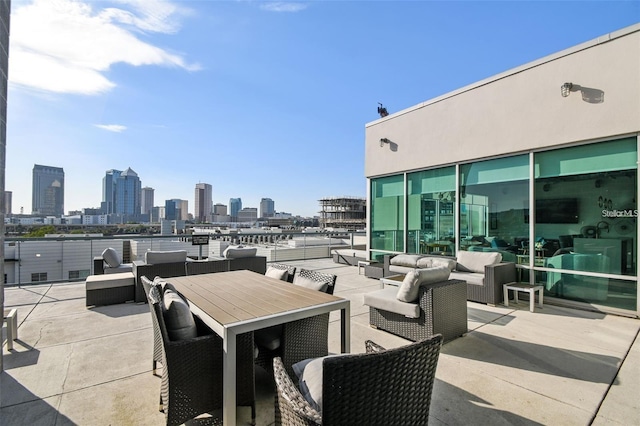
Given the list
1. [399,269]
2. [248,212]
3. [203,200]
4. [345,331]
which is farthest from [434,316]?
[248,212]

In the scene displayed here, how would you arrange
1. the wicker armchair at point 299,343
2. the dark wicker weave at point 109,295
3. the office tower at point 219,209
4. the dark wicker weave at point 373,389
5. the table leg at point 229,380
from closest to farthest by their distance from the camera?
the dark wicker weave at point 373,389, the table leg at point 229,380, the wicker armchair at point 299,343, the dark wicker weave at point 109,295, the office tower at point 219,209

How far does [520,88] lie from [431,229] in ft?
10.3

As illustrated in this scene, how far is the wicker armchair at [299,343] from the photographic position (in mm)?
2127

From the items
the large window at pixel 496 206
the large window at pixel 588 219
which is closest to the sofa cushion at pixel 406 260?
the large window at pixel 496 206

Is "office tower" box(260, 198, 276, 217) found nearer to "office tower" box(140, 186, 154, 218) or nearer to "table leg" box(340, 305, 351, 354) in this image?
"office tower" box(140, 186, 154, 218)

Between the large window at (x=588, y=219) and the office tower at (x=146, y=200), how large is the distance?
2859 cm

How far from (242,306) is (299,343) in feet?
1.66

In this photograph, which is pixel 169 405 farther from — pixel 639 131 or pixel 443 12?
pixel 443 12

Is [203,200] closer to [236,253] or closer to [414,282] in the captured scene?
[236,253]

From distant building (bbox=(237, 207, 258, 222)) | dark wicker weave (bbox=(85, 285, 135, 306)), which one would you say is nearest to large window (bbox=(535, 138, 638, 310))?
dark wicker weave (bbox=(85, 285, 135, 306))

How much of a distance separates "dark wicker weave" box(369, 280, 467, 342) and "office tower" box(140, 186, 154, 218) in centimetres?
2797

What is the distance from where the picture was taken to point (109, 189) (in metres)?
26.1

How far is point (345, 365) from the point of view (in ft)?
3.23

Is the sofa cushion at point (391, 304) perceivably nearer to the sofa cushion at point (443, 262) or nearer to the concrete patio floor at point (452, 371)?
the concrete patio floor at point (452, 371)
